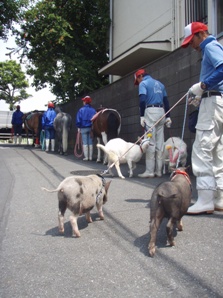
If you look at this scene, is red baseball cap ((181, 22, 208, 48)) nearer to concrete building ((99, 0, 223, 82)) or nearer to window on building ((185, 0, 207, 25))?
concrete building ((99, 0, 223, 82))

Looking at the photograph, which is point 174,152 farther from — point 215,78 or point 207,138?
point 215,78

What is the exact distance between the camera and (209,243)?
10.4ft

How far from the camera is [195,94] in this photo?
4.18m

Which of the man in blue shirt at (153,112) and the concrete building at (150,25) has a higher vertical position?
the concrete building at (150,25)

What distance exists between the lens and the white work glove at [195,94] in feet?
13.4

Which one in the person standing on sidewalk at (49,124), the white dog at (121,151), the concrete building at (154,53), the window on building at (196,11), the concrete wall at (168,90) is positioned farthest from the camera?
the person standing on sidewalk at (49,124)

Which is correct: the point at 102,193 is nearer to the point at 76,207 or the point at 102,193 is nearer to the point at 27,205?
the point at 76,207

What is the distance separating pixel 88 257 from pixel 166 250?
665mm

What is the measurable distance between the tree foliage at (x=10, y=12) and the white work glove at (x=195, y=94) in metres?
19.9

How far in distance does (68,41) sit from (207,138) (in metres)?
15.1

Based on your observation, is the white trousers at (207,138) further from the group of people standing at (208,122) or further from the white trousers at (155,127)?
the white trousers at (155,127)

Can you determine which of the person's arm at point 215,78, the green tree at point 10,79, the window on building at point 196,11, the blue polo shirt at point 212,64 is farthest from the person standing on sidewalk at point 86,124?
the green tree at point 10,79

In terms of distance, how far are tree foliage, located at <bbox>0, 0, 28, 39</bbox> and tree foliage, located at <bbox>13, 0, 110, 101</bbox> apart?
12.3 feet

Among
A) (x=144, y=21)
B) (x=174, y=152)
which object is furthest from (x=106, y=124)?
(x=144, y=21)
